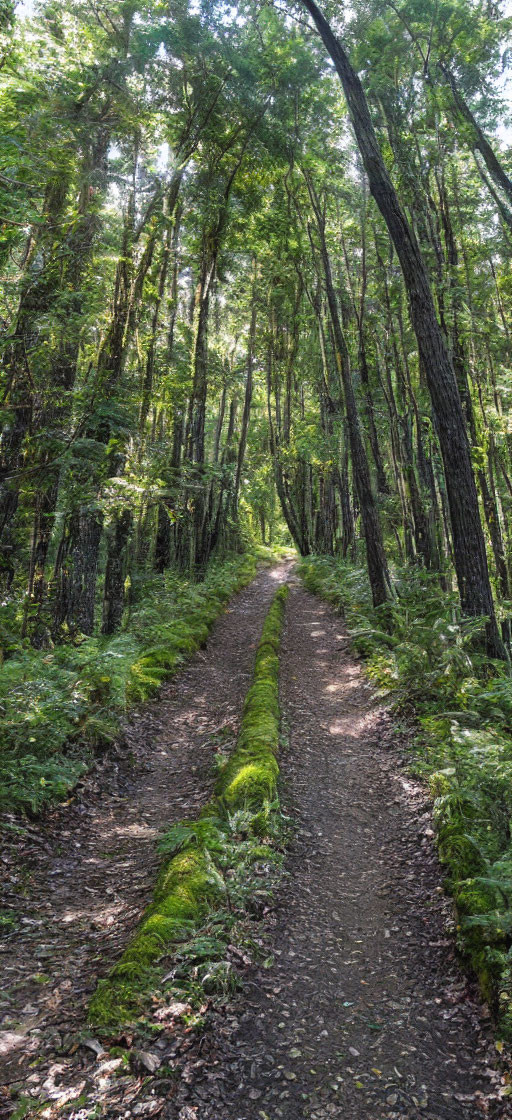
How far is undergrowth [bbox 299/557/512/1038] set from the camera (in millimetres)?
3572

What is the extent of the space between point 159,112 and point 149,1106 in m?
16.8

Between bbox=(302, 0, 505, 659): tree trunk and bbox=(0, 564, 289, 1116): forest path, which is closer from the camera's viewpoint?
bbox=(0, 564, 289, 1116): forest path

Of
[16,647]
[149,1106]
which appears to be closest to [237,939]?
[149,1106]

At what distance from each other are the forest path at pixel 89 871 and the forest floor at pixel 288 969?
1 centimetres

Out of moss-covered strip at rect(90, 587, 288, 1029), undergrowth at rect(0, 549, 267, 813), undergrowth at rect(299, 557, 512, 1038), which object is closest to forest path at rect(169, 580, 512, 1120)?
undergrowth at rect(299, 557, 512, 1038)

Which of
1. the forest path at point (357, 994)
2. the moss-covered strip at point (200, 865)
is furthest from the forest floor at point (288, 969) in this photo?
the moss-covered strip at point (200, 865)

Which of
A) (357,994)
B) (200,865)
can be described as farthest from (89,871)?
(357,994)

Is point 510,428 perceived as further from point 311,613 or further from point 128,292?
Result: point 128,292

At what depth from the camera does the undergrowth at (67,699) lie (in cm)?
546

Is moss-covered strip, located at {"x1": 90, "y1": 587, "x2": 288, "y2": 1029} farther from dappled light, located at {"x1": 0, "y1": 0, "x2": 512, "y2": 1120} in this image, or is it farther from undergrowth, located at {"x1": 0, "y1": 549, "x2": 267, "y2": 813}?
undergrowth, located at {"x1": 0, "y1": 549, "x2": 267, "y2": 813}

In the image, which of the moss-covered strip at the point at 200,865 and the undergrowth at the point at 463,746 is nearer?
the moss-covered strip at the point at 200,865

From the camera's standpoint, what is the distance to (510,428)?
45.2ft

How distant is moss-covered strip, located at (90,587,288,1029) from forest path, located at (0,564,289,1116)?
0.82 ft

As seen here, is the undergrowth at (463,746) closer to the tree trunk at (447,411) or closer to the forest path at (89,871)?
the tree trunk at (447,411)
